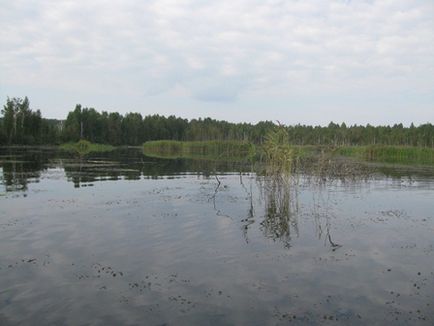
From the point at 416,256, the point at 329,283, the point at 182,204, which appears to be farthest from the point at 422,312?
the point at 182,204

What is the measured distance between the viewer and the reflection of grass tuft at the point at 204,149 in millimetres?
66375

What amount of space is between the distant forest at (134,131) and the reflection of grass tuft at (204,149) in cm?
700

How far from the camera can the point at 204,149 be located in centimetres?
8256

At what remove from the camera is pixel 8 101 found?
4289 inches

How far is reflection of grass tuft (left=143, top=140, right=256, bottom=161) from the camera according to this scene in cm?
6638

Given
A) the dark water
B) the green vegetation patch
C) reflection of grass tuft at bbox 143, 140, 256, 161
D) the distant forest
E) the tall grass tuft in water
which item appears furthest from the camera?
the distant forest

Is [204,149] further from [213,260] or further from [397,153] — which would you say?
[213,260]

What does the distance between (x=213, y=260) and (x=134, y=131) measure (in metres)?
157

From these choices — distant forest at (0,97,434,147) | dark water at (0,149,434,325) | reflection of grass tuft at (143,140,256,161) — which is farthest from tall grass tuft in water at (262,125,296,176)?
distant forest at (0,97,434,147)

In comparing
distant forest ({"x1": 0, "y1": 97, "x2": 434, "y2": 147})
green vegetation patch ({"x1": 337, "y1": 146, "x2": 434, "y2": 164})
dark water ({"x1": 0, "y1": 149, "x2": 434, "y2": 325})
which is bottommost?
dark water ({"x1": 0, "y1": 149, "x2": 434, "y2": 325})

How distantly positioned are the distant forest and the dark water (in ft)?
195

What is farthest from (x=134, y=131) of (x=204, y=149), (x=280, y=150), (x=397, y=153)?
(x=280, y=150)

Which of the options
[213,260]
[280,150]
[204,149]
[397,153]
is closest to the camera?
[213,260]

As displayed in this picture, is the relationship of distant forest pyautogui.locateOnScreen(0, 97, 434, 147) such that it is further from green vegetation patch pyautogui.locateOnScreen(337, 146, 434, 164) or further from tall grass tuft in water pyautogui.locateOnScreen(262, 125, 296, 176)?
tall grass tuft in water pyautogui.locateOnScreen(262, 125, 296, 176)
